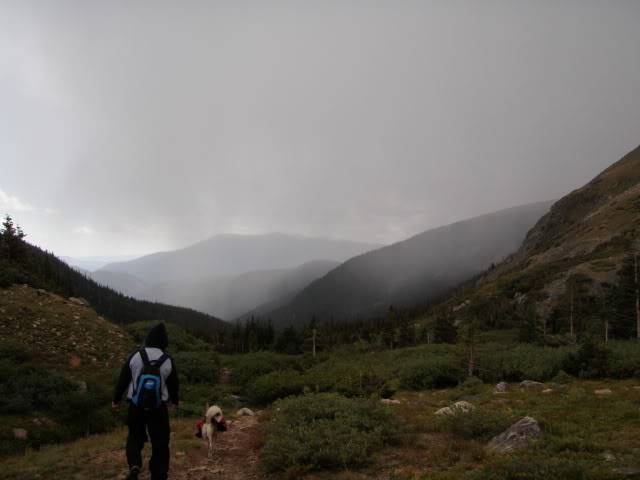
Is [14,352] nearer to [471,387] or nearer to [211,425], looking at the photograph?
[211,425]

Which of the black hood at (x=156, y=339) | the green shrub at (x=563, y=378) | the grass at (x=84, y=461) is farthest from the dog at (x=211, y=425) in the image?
the green shrub at (x=563, y=378)

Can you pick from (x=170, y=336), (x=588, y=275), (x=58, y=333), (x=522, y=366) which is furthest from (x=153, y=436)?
(x=588, y=275)

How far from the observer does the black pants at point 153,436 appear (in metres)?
7.23

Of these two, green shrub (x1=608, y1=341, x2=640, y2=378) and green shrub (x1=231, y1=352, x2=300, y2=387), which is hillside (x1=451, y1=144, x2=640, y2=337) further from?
green shrub (x1=231, y1=352, x2=300, y2=387)

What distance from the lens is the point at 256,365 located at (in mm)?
28875

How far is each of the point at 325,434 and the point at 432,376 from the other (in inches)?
637

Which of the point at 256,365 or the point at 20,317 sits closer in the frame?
the point at 20,317

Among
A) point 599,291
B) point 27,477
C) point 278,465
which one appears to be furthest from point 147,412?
point 599,291

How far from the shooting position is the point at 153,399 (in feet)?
22.9

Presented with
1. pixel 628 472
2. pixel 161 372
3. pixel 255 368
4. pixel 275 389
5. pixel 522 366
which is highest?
pixel 161 372

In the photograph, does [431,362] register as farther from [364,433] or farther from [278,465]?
[278,465]

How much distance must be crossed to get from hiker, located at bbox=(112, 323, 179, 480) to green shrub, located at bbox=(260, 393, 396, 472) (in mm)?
2567

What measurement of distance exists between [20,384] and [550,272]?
302 ft

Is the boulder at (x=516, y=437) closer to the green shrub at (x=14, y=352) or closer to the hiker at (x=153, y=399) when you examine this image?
the hiker at (x=153, y=399)
